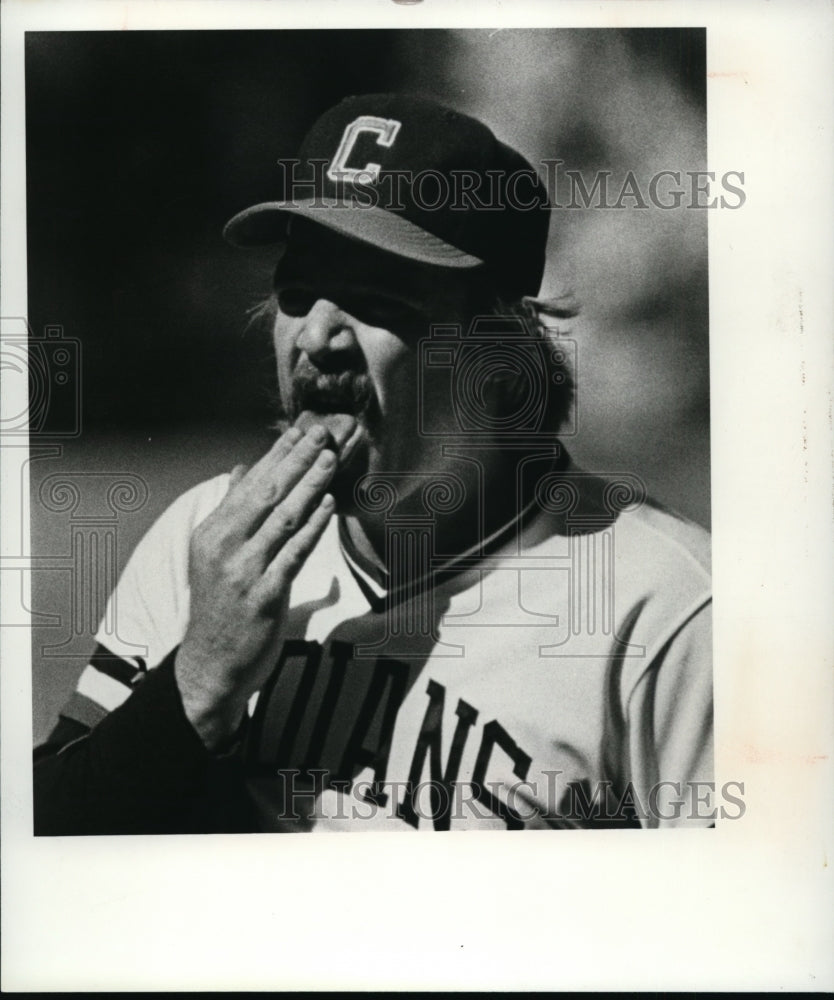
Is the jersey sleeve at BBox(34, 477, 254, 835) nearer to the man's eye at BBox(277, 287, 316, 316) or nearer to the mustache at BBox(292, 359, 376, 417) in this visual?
the mustache at BBox(292, 359, 376, 417)

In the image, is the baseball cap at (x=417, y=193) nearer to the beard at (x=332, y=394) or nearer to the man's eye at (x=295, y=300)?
the man's eye at (x=295, y=300)

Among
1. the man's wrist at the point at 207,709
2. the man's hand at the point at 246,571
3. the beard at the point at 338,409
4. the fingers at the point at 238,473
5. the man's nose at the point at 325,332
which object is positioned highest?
the man's nose at the point at 325,332

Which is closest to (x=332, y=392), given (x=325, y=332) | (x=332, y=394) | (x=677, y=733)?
(x=332, y=394)

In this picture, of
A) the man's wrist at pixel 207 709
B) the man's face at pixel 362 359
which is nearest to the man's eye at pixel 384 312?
the man's face at pixel 362 359

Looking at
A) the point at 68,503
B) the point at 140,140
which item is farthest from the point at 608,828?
the point at 140,140

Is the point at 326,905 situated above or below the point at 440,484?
below

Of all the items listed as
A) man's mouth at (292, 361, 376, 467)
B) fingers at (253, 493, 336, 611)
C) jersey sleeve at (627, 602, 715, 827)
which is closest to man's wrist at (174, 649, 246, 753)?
fingers at (253, 493, 336, 611)

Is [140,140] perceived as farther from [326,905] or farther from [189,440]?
[326,905]
